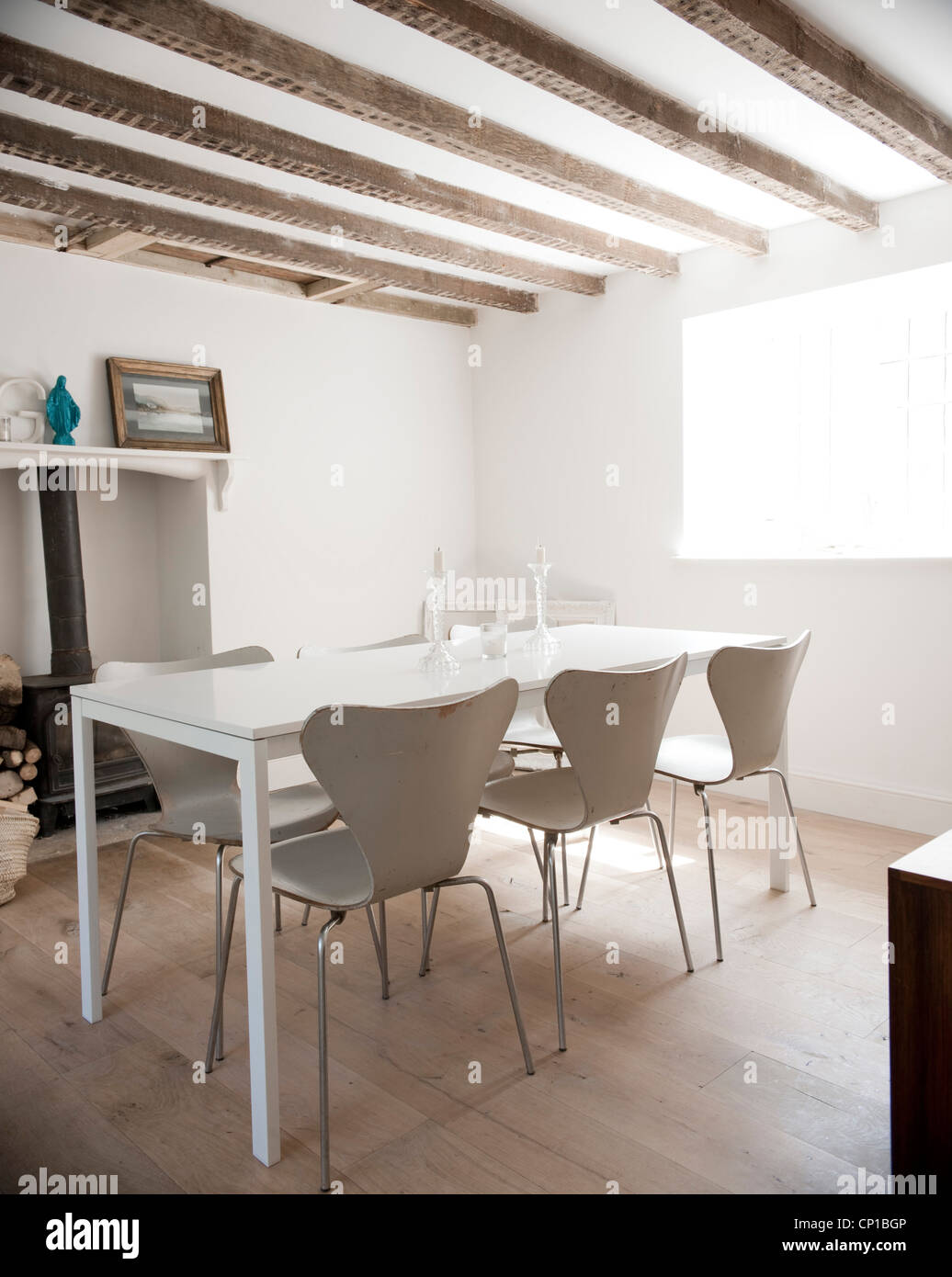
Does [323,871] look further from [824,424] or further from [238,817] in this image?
[824,424]

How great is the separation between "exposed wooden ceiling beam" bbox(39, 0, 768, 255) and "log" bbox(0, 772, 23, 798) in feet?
8.66

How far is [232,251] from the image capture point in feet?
12.8

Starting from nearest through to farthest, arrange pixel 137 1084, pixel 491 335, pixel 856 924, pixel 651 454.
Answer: pixel 137 1084, pixel 856 924, pixel 651 454, pixel 491 335

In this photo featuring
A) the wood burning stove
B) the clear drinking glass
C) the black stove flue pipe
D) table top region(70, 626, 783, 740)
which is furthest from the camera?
the black stove flue pipe

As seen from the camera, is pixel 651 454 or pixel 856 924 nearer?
pixel 856 924

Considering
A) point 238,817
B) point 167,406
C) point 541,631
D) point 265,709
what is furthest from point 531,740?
point 167,406

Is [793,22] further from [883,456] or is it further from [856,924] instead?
[856,924]

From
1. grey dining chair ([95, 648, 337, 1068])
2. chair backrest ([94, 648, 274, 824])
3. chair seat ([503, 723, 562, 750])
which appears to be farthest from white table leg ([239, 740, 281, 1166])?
chair seat ([503, 723, 562, 750])

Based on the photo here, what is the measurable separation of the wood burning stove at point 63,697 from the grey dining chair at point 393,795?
2.07 metres

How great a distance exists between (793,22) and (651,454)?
7.88 feet

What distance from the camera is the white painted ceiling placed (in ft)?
7.82

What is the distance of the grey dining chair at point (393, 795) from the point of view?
5.84 ft

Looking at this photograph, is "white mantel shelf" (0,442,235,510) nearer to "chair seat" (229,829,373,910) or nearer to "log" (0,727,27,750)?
"log" (0,727,27,750)

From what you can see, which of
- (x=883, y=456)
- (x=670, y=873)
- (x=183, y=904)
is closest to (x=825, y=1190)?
(x=670, y=873)
